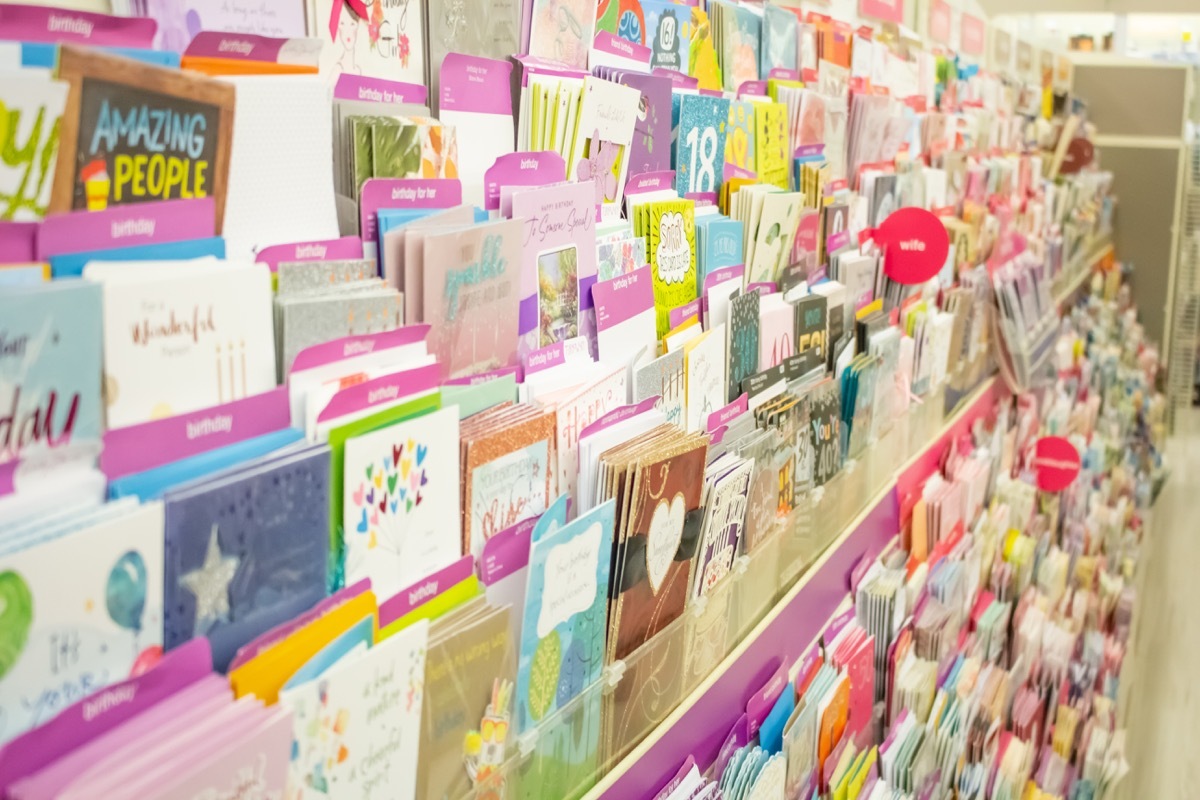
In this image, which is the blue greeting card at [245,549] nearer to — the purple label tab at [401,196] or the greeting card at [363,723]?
the greeting card at [363,723]

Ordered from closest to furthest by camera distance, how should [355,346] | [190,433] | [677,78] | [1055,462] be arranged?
[190,433] < [355,346] < [677,78] < [1055,462]

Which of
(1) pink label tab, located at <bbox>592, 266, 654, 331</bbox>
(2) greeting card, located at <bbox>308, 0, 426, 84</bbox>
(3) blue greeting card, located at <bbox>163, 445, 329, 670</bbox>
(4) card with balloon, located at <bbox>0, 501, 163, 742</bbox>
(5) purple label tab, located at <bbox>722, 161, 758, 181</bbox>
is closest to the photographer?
(4) card with balloon, located at <bbox>0, 501, 163, 742</bbox>

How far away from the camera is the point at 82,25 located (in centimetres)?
75

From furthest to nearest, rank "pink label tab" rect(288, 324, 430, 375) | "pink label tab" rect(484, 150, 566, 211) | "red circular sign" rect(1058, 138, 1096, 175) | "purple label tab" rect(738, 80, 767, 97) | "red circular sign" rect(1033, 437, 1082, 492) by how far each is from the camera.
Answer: "red circular sign" rect(1058, 138, 1096, 175)
"red circular sign" rect(1033, 437, 1082, 492)
"purple label tab" rect(738, 80, 767, 97)
"pink label tab" rect(484, 150, 566, 211)
"pink label tab" rect(288, 324, 430, 375)

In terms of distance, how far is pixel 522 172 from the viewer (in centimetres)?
123

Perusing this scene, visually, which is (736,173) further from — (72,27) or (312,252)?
(72,27)

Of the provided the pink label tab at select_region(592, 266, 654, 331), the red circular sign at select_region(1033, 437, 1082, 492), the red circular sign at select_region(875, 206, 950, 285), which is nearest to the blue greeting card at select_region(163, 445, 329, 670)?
the pink label tab at select_region(592, 266, 654, 331)

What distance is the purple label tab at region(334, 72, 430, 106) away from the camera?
3.27 feet

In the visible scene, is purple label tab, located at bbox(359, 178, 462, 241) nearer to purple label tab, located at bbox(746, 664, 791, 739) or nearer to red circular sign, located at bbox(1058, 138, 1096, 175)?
purple label tab, located at bbox(746, 664, 791, 739)

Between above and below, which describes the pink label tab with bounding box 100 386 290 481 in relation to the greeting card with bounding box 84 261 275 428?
below

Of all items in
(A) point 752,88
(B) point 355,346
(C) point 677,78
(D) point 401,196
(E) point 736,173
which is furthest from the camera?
(A) point 752,88

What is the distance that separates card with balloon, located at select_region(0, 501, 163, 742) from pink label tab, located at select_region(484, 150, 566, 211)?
0.59m

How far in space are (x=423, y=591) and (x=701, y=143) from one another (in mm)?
959

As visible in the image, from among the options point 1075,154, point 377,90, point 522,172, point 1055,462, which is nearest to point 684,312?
point 522,172
